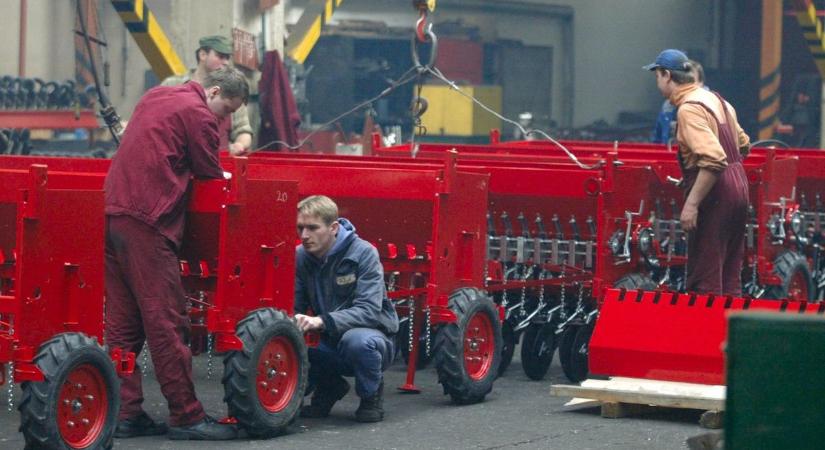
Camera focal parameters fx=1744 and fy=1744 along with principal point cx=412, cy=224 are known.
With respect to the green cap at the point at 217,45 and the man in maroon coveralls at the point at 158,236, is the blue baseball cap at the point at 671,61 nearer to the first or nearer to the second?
the green cap at the point at 217,45

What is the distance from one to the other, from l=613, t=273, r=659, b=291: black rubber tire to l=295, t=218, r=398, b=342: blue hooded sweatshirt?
1989 millimetres

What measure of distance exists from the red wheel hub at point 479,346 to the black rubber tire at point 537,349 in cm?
96

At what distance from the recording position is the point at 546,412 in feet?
28.9

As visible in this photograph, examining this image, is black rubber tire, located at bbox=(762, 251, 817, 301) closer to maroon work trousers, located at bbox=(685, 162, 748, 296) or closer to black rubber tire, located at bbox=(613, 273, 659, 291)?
black rubber tire, located at bbox=(613, 273, 659, 291)

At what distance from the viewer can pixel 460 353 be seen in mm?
8844

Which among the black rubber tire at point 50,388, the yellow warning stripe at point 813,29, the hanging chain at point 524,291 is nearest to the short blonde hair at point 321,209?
the black rubber tire at point 50,388

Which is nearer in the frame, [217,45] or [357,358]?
[357,358]

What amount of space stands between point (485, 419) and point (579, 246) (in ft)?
6.56

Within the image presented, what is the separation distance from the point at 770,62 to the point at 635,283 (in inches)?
750

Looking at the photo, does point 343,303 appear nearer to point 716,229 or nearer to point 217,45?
point 716,229

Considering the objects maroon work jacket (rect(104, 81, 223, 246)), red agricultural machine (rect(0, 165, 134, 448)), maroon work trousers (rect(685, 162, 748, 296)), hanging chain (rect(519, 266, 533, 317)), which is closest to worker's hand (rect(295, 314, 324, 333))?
maroon work jacket (rect(104, 81, 223, 246))

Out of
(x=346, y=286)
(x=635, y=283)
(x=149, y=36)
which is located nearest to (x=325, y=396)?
(x=346, y=286)

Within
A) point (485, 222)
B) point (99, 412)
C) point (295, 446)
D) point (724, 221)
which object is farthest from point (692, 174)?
point (99, 412)

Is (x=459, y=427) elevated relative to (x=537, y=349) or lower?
lower
